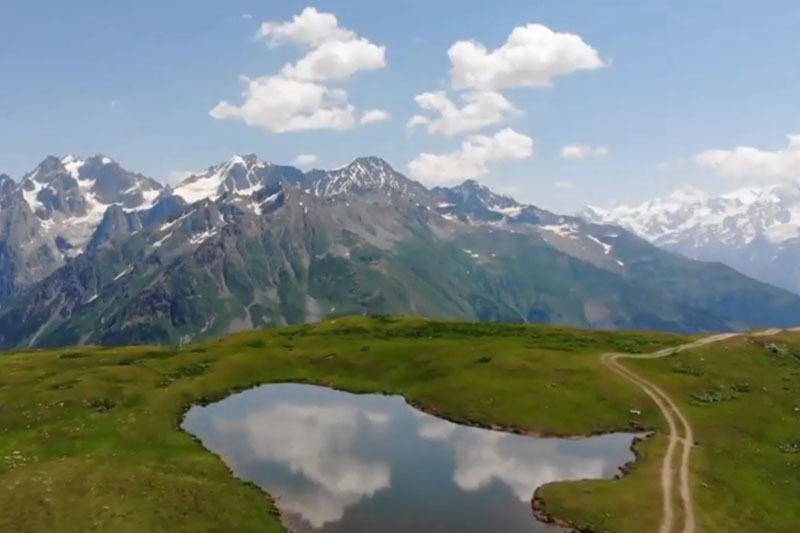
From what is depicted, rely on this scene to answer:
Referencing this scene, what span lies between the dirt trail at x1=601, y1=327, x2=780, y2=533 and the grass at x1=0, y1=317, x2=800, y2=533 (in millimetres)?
1310

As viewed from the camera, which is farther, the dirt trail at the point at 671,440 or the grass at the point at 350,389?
the dirt trail at the point at 671,440

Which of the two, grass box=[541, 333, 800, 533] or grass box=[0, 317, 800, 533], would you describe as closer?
grass box=[0, 317, 800, 533]

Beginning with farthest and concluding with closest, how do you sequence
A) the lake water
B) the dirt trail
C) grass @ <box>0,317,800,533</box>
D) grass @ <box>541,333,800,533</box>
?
grass @ <box>541,333,800,533</box> → the dirt trail → the lake water → grass @ <box>0,317,800,533</box>

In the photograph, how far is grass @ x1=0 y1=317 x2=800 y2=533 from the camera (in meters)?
57.2

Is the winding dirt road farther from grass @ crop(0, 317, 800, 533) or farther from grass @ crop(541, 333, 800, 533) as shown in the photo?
grass @ crop(0, 317, 800, 533)

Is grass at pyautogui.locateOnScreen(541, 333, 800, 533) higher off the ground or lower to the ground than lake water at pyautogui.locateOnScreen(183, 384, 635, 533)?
higher

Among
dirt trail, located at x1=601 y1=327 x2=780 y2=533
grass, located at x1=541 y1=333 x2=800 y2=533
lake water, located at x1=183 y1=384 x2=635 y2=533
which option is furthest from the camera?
grass, located at x1=541 y1=333 x2=800 y2=533

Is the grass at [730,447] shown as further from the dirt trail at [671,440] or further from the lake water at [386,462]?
the lake water at [386,462]

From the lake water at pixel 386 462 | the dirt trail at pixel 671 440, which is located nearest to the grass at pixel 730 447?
the dirt trail at pixel 671 440

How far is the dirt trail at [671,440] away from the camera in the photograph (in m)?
59.1

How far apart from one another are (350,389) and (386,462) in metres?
33.7

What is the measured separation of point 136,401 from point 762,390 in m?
84.7

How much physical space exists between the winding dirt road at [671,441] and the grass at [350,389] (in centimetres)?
130

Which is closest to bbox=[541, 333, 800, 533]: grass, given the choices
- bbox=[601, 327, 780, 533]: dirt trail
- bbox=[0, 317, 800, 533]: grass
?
bbox=[0, 317, 800, 533]: grass
